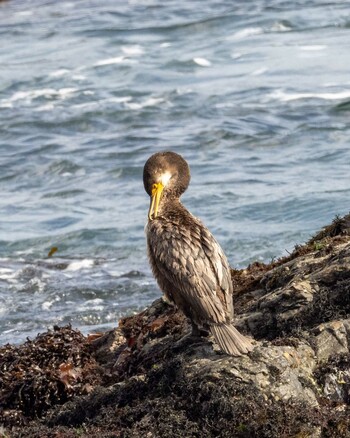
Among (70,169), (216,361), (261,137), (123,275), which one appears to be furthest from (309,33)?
(216,361)

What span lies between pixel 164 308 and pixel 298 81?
13323mm

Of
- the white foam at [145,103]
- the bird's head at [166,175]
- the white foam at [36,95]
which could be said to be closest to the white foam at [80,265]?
the bird's head at [166,175]

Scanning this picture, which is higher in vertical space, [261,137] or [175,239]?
[175,239]

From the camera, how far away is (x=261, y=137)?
16.7 meters

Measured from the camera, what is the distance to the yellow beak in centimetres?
632

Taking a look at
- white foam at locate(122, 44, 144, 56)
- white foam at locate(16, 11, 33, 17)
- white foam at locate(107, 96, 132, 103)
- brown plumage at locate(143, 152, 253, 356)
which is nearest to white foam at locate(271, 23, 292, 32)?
white foam at locate(122, 44, 144, 56)

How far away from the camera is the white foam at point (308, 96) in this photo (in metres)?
18.5

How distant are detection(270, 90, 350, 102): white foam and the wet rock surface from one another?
1167cm

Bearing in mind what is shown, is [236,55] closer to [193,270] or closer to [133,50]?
[133,50]

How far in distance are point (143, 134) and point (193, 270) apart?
39.0 feet

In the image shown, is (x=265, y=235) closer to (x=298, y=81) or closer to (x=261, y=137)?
(x=261, y=137)

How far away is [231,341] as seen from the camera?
205 inches

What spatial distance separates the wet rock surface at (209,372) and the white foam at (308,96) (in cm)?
1167

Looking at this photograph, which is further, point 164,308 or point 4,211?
point 4,211
